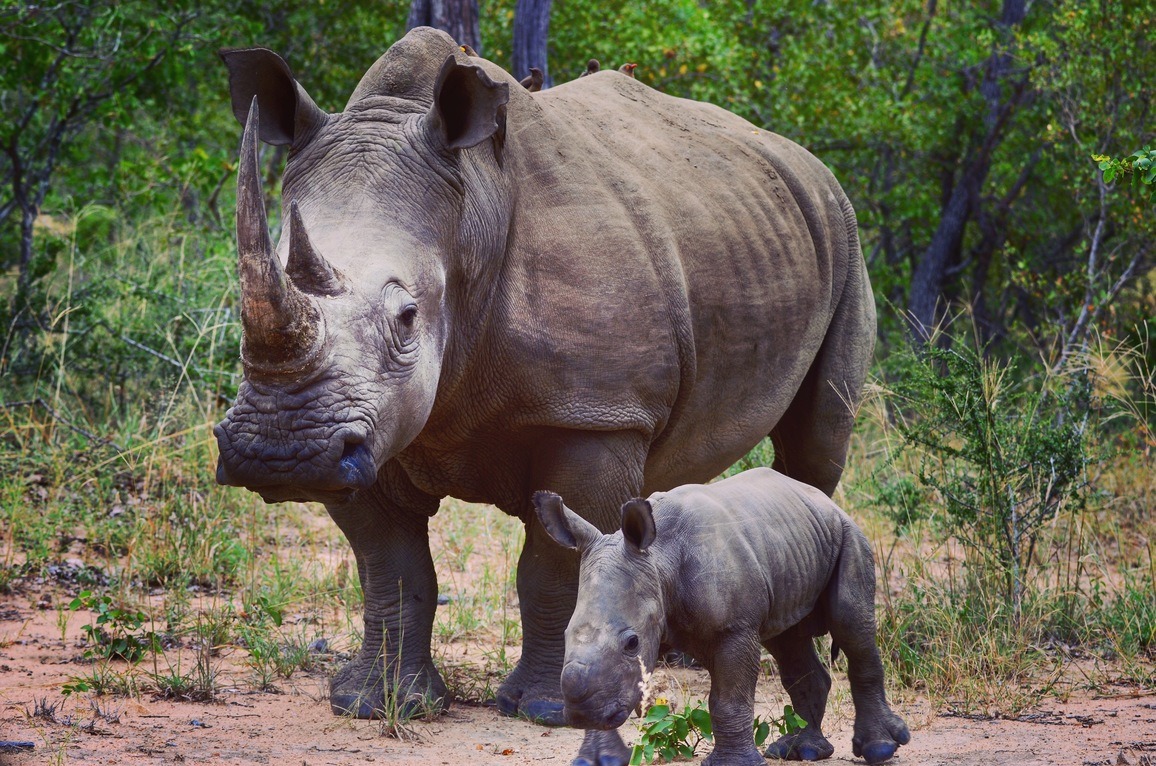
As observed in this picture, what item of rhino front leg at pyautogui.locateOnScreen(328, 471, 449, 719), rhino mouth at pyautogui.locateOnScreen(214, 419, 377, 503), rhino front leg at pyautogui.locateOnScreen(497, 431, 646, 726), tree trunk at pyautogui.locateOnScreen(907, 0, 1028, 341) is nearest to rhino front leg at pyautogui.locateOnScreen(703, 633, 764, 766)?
rhino front leg at pyautogui.locateOnScreen(497, 431, 646, 726)

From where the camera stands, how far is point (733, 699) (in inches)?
151

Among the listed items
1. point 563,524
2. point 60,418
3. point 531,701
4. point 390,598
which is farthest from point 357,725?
point 60,418

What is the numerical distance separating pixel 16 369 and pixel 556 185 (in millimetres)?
4995

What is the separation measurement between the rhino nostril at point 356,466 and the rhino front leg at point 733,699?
103cm

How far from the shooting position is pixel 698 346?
5184mm

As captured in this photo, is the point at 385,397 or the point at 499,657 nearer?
the point at 385,397

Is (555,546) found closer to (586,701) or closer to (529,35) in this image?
(586,701)

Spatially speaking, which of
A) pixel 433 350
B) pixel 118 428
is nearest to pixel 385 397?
pixel 433 350

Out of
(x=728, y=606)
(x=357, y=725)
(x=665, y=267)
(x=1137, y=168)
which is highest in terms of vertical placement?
(x=1137, y=168)

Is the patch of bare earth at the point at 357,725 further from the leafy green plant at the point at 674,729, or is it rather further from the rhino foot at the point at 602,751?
the rhino foot at the point at 602,751

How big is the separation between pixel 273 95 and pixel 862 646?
8.10ft

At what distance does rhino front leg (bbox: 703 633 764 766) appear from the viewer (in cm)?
382

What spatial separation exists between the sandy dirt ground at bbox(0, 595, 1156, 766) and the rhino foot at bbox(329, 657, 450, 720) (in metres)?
0.05

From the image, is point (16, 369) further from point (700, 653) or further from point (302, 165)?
point (700, 653)
